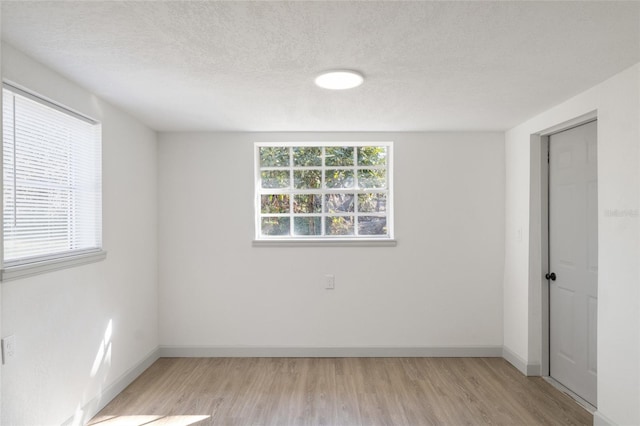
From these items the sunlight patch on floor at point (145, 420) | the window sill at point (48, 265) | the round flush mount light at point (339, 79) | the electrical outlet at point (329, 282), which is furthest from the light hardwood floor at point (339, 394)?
the round flush mount light at point (339, 79)

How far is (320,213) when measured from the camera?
388cm

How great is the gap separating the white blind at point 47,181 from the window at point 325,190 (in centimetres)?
163

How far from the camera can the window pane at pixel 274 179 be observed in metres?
3.89

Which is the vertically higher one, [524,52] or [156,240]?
[524,52]

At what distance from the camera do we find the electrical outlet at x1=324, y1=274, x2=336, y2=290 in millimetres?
3715

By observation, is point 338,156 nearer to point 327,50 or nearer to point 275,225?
point 275,225

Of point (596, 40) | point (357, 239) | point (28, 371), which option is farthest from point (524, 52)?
point (28, 371)

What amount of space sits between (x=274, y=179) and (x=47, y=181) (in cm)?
207

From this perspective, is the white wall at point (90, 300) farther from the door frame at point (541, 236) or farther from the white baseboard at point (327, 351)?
the door frame at point (541, 236)

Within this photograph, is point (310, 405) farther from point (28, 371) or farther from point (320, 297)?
point (28, 371)

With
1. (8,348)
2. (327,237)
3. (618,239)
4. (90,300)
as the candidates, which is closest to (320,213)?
(327,237)

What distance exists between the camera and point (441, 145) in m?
3.73

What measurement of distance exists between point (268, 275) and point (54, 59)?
2474mm

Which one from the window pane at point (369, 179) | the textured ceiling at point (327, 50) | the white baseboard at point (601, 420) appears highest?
the textured ceiling at point (327, 50)
